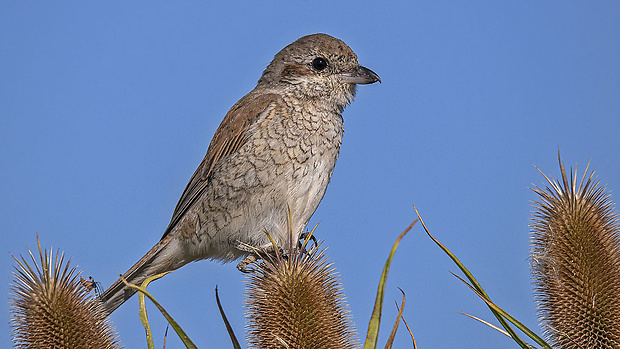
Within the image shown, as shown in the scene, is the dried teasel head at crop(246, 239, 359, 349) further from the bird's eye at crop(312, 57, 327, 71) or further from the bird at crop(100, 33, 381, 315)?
the bird's eye at crop(312, 57, 327, 71)

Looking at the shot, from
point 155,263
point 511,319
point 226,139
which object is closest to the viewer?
point 511,319

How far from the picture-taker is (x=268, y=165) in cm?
519

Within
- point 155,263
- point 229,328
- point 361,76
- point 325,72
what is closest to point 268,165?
point 325,72

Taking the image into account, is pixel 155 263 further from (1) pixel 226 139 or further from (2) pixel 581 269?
(2) pixel 581 269

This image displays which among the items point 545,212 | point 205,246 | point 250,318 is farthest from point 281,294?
point 205,246

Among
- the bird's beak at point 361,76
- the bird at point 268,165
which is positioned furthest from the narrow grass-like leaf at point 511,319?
the bird's beak at point 361,76

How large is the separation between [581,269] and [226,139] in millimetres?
3020

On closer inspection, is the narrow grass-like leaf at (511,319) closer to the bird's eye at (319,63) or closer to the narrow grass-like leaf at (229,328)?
the narrow grass-like leaf at (229,328)

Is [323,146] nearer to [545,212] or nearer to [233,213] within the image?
[233,213]

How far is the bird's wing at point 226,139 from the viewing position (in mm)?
5488

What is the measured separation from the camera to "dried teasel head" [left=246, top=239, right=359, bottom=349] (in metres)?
3.25

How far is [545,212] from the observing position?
359 centimetres

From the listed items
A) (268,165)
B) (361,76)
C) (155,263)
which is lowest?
(155,263)

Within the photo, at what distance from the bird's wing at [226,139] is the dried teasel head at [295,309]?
2.25 metres
